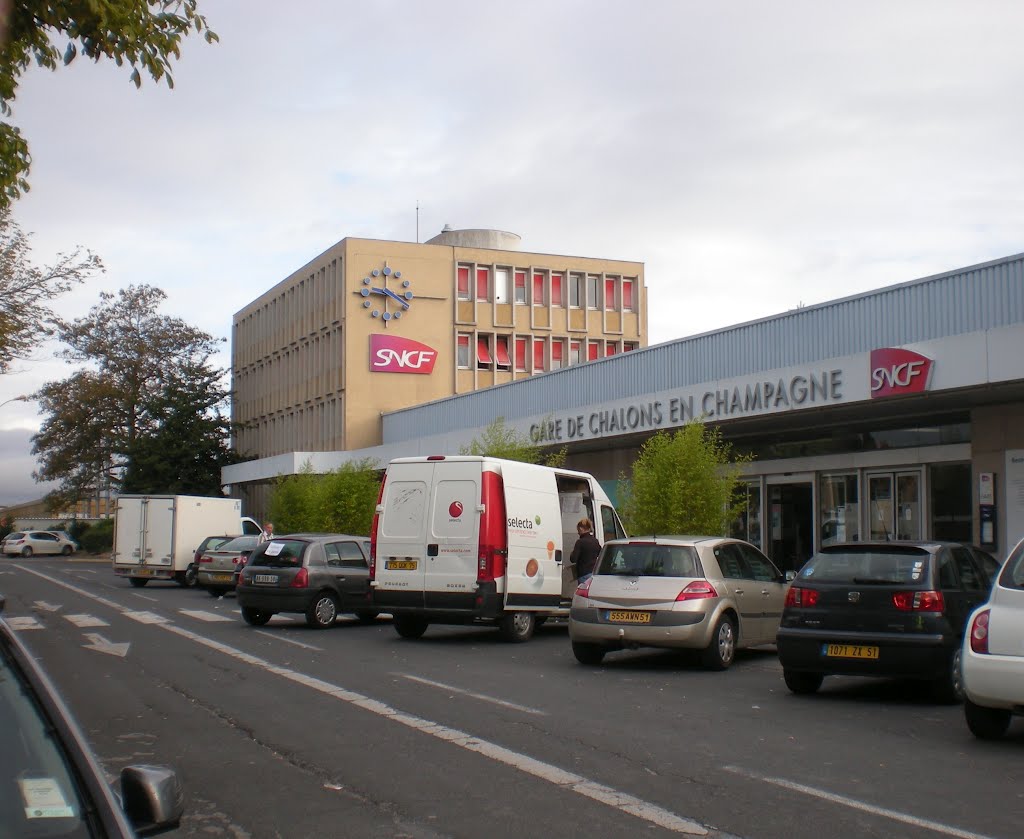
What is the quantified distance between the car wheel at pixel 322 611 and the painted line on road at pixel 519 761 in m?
6.32

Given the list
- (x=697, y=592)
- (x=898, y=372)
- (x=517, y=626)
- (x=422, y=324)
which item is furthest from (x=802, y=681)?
(x=422, y=324)

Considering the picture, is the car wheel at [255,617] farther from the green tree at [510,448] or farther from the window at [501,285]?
the window at [501,285]

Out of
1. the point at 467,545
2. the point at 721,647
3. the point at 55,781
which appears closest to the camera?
the point at 55,781

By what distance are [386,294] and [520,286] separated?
761 centimetres

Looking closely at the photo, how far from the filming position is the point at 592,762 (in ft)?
27.6

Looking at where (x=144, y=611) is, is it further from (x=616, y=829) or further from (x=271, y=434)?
(x=271, y=434)

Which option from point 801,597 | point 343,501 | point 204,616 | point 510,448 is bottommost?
point 204,616

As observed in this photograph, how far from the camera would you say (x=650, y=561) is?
14.8 m

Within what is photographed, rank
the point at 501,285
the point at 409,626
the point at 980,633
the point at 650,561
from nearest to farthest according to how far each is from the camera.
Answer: the point at 980,633 → the point at 650,561 → the point at 409,626 → the point at 501,285

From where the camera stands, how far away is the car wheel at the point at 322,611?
20.8 meters

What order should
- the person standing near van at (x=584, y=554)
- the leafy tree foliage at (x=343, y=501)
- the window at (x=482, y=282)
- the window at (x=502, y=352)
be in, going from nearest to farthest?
the person standing near van at (x=584, y=554), the leafy tree foliage at (x=343, y=501), the window at (x=482, y=282), the window at (x=502, y=352)

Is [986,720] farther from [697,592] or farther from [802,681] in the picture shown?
[697,592]

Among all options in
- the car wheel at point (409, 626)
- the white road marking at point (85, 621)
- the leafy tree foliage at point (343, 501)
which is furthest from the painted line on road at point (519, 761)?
the leafy tree foliage at point (343, 501)

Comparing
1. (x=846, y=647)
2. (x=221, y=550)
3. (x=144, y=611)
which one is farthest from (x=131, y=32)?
(x=221, y=550)
